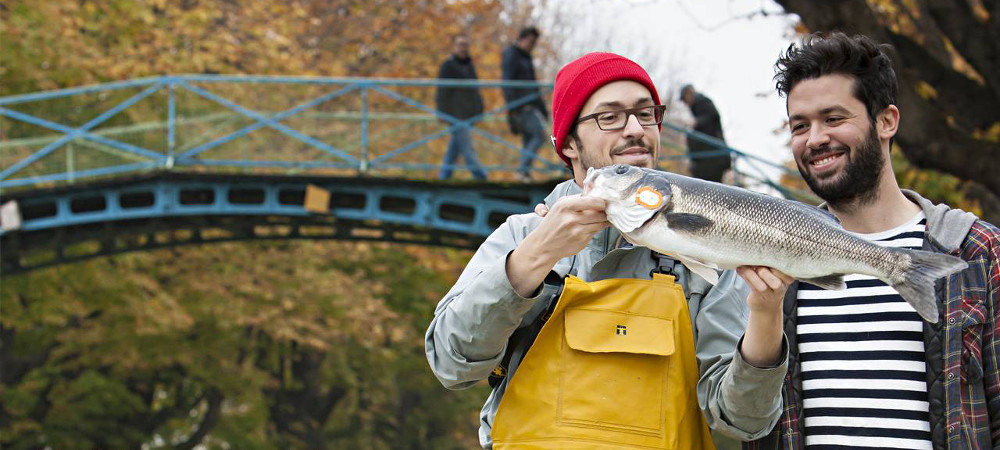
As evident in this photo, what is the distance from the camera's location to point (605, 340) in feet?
9.71

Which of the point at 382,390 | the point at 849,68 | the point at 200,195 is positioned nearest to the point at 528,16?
the point at 382,390

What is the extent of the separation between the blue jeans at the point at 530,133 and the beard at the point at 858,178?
39.2 feet

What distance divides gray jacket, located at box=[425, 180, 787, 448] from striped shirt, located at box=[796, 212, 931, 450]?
0.18 metres

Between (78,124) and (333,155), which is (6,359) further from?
(333,155)

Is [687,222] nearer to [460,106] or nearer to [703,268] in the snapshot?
[703,268]

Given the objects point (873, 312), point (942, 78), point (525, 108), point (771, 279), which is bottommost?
point (873, 312)

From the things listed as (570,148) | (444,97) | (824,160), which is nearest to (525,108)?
(444,97)

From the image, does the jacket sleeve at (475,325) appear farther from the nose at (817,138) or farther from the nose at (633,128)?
the nose at (817,138)

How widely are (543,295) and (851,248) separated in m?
0.84

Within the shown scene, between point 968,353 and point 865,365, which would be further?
point 865,365

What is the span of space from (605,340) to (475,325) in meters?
0.34

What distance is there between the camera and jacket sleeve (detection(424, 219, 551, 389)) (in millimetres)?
2902

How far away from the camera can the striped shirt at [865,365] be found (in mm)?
2975

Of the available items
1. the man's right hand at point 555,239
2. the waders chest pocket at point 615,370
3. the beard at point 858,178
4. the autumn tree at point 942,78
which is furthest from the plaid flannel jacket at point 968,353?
the autumn tree at point 942,78
